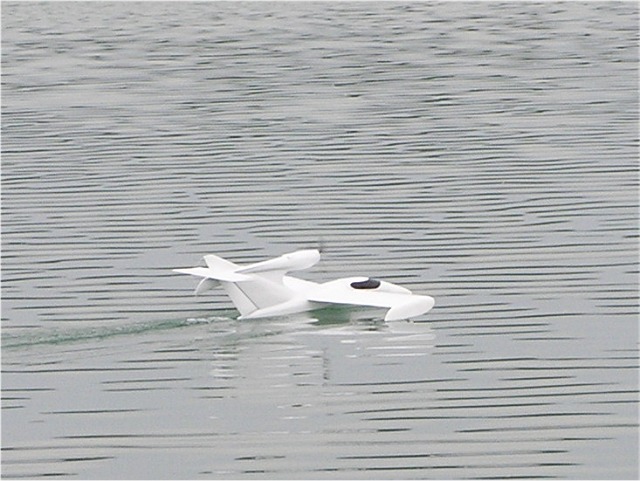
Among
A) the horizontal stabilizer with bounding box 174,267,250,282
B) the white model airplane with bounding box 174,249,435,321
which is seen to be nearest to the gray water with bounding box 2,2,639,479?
the white model airplane with bounding box 174,249,435,321

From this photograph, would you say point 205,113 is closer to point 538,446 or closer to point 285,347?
point 285,347

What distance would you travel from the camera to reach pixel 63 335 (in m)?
32.9

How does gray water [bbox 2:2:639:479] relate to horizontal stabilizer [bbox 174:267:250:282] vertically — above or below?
below

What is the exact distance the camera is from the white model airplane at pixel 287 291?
112ft

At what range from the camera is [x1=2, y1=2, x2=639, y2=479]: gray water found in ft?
87.5

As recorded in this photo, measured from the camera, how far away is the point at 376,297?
34.8 metres

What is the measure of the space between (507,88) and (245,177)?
25.8 m

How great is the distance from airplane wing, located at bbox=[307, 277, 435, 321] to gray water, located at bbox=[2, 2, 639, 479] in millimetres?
410

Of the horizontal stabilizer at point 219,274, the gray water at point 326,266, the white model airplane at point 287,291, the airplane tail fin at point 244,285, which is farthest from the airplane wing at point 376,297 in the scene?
the horizontal stabilizer at point 219,274

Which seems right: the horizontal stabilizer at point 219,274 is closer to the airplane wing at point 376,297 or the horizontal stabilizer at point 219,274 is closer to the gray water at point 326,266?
the gray water at point 326,266

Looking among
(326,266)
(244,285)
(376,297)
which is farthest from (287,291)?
(326,266)

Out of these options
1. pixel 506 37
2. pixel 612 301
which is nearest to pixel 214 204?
pixel 612 301

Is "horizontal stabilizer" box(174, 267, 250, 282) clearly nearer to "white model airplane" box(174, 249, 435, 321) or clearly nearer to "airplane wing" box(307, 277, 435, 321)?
"white model airplane" box(174, 249, 435, 321)

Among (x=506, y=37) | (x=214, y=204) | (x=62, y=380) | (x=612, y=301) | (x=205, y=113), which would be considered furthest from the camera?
(x=506, y=37)
